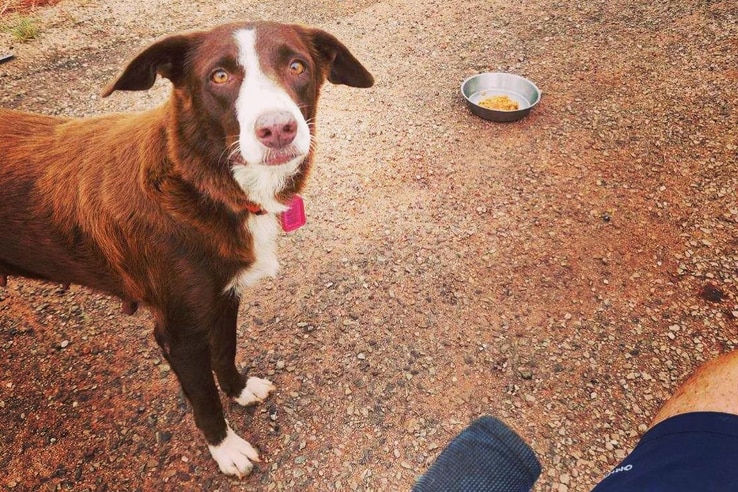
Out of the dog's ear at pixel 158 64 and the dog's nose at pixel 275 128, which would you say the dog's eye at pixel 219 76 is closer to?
the dog's ear at pixel 158 64

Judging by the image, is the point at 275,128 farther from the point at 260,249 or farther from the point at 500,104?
the point at 500,104

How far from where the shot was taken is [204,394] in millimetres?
2385

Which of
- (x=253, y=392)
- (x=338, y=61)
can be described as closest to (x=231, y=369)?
(x=253, y=392)

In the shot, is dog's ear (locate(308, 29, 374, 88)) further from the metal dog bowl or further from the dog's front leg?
the metal dog bowl

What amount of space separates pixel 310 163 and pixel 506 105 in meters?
3.01

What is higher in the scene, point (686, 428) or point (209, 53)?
point (209, 53)

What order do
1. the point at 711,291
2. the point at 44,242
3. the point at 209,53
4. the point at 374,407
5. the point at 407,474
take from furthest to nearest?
Answer: 1. the point at 711,291
2. the point at 374,407
3. the point at 407,474
4. the point at 44,242
5. the point at 209,53

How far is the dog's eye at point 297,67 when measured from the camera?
2.11 meters

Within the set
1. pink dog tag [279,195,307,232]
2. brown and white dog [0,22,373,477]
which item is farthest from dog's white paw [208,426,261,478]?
pink dog tag [279,195,307,232]

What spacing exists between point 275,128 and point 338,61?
3.06 ft

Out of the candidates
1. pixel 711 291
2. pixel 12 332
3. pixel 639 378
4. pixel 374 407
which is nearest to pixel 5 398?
pixel 12 332

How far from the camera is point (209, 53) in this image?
6.57 ft

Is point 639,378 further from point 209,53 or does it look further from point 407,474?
point 209,53

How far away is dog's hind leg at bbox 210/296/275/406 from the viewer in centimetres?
255
